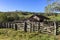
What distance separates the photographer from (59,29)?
1866cm

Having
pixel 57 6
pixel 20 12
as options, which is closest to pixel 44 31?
pixel 57 6

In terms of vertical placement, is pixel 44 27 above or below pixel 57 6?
below

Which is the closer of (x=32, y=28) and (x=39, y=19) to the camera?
(x=32, y=28)

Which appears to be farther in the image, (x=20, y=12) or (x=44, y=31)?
(x=20, y=12)

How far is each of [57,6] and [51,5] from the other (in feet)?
6.81

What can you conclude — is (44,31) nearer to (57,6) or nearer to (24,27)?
(24,27)

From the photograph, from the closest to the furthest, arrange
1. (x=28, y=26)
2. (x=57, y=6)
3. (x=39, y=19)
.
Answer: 1. (x=28, y=26)
2. (x=57, y=6)
3. (x=39, y=19)

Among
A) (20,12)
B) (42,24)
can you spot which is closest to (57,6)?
(42,24)

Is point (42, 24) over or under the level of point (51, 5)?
under

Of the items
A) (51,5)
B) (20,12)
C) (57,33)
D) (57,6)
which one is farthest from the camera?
(20,12)

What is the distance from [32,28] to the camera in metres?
20.1

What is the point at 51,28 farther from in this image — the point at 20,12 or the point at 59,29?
the point at 20,12

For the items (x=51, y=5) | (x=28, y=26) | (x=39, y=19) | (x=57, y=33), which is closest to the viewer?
(x=57, y=33)

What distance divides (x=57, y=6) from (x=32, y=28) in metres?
8.00
